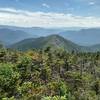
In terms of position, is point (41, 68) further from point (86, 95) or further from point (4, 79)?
point (4, 79)

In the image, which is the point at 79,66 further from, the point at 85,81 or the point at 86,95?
the point at 86,95

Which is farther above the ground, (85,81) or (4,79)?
(4,79)

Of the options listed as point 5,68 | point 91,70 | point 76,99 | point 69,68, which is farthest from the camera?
point 91,70

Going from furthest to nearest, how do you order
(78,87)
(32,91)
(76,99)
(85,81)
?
(85,81) < (78,87) < (76,99) < (32,91)

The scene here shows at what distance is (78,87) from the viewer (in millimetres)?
132625

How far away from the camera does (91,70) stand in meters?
197

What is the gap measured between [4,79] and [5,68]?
28.7ft

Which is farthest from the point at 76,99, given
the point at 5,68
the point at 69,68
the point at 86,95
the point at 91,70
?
the point at 91,70

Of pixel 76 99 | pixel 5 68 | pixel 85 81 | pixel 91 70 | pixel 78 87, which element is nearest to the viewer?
pixel 5 68

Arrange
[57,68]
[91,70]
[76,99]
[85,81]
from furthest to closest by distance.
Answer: [91,70] → [57,68] → [85,81] → [76,99]

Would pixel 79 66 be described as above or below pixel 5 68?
below

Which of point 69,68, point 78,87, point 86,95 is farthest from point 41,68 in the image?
point 69,68

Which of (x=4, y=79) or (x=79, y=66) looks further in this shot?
(x=79, y=66)

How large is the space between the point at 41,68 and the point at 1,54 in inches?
1486
